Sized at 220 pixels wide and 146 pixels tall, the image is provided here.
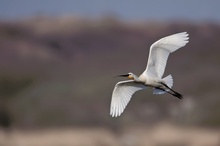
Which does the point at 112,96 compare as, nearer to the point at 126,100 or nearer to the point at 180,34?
the point at 126,100

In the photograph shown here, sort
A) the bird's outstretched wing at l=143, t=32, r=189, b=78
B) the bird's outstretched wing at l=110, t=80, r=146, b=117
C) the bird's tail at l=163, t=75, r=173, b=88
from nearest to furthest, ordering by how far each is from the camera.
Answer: the bird's outstretched wing at l=143, t=32, r=189, b=78
the bird's tail at l=163, t=75, r=173, b=88
the bird's outstretched wing at l=110, t=80, r=146, b=117

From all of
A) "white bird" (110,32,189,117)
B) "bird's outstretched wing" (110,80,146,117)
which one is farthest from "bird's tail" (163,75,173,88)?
"bird's outstretched wing" (110,80,146,117)

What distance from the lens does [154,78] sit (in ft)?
134

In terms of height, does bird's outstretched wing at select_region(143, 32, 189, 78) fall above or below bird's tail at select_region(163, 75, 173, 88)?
above

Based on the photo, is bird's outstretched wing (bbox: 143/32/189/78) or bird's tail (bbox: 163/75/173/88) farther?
bird's tail (bbox: 163/75/173/88)

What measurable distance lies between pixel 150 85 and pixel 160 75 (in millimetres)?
420

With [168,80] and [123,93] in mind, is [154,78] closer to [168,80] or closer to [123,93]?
[168,80]

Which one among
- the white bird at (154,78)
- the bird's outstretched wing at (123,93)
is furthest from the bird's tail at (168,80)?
the bird's outstretched wing at (123,93)

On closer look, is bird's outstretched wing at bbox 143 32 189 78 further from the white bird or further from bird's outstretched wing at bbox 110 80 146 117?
bird's outstretched wing at bbox 110 80 146 117

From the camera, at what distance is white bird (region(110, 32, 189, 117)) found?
40.6 meters

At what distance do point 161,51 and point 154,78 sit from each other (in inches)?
31.6

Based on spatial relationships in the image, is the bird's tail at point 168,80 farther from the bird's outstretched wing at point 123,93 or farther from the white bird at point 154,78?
the bird's outstretched wing at point 123,93

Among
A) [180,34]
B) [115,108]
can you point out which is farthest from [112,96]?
[180,34]

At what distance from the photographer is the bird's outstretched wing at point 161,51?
40.4m
